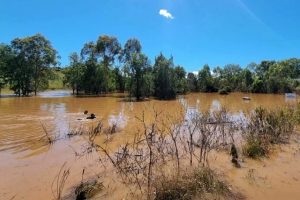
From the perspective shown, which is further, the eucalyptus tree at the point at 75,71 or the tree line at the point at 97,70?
the eucalyptus tree at the point at 75,71

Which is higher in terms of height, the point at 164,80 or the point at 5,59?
the point at 5,59

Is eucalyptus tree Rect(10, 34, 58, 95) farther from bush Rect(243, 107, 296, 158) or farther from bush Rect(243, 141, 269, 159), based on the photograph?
bush Rect(243, 141, 269, 159)

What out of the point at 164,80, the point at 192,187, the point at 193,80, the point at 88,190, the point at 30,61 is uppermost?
the point at 30,61

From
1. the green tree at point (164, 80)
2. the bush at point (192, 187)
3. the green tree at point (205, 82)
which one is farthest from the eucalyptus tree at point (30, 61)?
Answer: the bush at point (192, 187)

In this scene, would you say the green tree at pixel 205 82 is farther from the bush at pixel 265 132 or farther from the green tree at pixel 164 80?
the bush at pixel 265 132

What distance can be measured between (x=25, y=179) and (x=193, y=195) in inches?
157

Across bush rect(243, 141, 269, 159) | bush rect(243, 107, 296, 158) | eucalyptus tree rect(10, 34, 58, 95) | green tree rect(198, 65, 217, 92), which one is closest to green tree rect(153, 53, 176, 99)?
eucalyptus tree rect(10, 34, 58, 95)

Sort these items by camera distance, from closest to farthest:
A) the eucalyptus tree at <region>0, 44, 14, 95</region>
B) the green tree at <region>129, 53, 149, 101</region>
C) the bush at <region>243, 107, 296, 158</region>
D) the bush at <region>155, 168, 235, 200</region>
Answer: the bush at <region>155, 168, 235, 200</region>
the bush at <region>243, 107, 296, 158</region>
the green tree at <region>129, 53, 149, 101</region>
the eucalyptus tree at <region>0, 44, 14, 95</region>

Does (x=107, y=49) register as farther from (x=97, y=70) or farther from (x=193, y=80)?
(x=193, y=80)

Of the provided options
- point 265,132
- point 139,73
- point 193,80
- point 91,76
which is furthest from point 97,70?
point 265,132

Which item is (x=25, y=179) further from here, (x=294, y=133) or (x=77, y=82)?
(x=77, y=82)

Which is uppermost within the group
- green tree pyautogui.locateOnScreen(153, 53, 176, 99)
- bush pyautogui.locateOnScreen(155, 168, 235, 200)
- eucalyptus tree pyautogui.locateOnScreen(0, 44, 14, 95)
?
eucalyptus tree pyautogui.locateOnScreen(0, 44, 14, 95)

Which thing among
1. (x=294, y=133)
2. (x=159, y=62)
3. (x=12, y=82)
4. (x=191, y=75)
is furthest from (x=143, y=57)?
(x=294, y=133)

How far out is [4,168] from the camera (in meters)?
7.35
